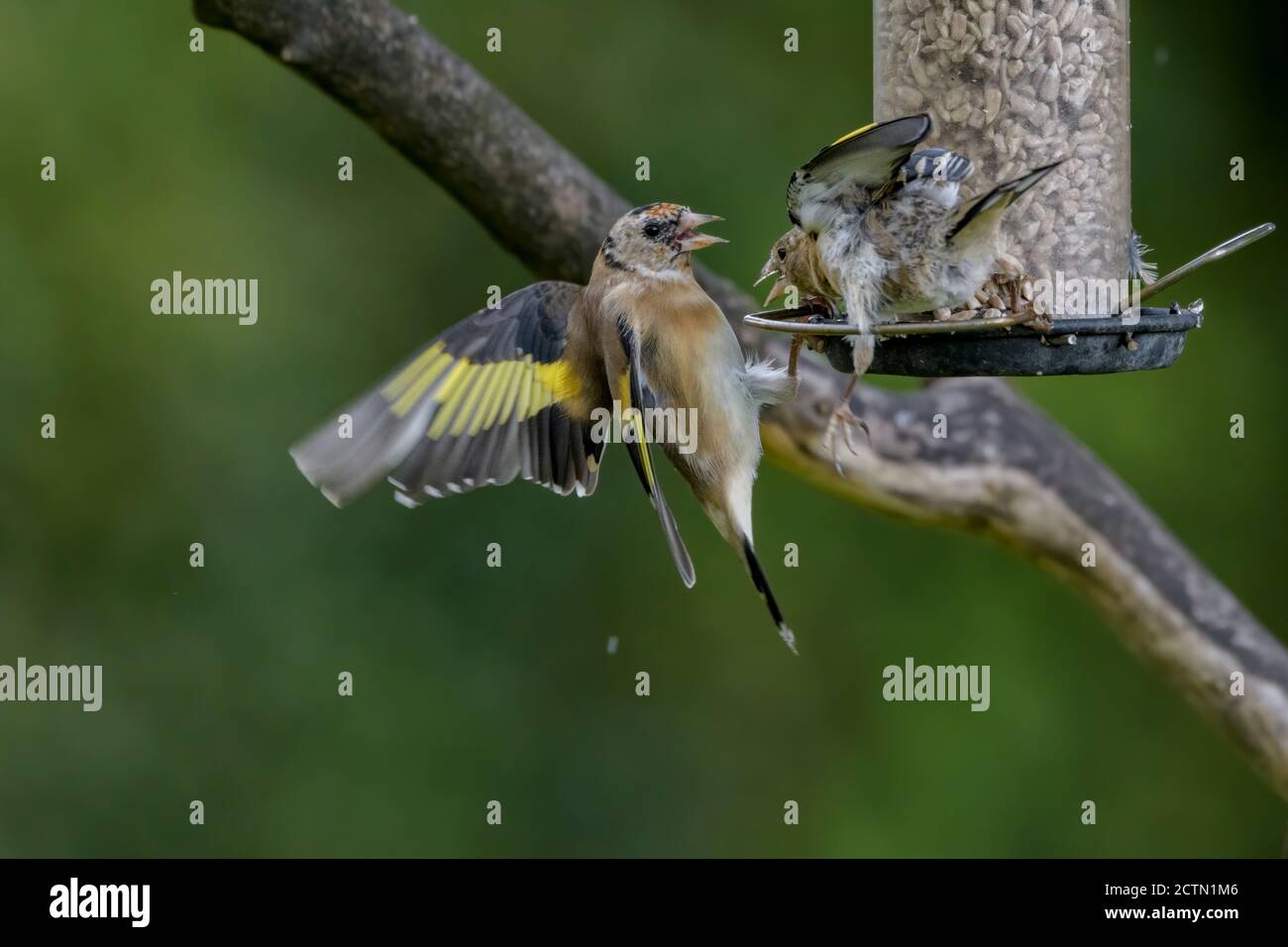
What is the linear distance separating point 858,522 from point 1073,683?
1000 millimetres

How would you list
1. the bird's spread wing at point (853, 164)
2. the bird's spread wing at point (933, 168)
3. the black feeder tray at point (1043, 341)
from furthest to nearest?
1. the bird's spread wing at point (933, 168)
2. the black feeder tray at point (1043, 341)
3. the bird's spread wing at point (853, 164)

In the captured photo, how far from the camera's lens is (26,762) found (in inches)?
227

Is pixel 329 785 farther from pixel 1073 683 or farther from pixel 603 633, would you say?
pixel 1073 683

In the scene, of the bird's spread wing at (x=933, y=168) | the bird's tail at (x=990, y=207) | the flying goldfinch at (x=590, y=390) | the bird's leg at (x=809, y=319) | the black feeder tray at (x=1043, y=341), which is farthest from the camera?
the flying goldfinch at (x=590, y=390)

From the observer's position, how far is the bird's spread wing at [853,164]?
8.65 ft

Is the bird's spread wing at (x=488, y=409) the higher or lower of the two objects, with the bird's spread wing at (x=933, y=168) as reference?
lower

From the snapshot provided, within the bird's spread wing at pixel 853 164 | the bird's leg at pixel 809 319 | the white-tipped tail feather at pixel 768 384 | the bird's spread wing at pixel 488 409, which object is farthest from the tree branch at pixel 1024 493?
the bird's spread wing at pixel 853 164

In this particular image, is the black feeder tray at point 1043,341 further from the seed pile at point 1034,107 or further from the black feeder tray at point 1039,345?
the seed pile at point 1034,107

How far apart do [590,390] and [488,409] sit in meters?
0.23

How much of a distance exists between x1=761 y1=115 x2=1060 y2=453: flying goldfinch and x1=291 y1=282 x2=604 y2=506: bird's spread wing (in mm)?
803

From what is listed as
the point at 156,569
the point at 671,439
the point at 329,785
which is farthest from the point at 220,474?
the point at 671,439

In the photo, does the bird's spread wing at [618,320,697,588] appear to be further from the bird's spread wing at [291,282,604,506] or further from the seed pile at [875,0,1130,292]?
the seed pile at [875,0,1130,292]

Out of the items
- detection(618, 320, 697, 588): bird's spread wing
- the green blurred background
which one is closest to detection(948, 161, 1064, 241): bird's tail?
detection(618, 320, 697, 588): bird's spread wing

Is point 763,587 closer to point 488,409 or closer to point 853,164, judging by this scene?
point 488,409
